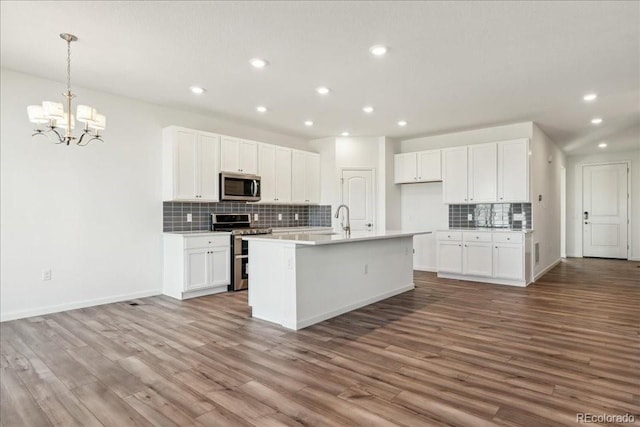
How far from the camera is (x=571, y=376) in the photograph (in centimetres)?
257

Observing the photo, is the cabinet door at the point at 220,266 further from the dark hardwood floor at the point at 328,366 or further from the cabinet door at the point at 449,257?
the cabinet door at the point at 449,257

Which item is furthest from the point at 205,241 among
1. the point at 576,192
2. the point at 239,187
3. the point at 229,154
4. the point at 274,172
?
the point at 576,192

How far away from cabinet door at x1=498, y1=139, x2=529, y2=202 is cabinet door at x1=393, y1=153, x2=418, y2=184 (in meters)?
1.60

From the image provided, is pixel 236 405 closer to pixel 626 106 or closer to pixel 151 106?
pixel 151 106

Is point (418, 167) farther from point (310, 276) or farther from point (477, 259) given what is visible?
point (310, 276)

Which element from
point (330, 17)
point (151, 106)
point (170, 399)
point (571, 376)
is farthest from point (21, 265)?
point (571, 376)

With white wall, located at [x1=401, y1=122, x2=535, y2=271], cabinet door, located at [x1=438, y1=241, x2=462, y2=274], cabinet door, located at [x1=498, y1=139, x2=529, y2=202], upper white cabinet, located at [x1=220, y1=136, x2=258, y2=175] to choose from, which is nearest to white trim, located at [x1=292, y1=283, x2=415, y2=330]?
cabinet door, located at [x1=438, y1=241, x2=462, y2=274]

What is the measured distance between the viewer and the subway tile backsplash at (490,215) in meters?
6.21

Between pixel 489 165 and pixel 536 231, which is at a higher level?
pixel 489 165

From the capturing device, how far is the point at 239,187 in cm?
591

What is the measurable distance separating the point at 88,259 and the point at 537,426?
16.0 feet

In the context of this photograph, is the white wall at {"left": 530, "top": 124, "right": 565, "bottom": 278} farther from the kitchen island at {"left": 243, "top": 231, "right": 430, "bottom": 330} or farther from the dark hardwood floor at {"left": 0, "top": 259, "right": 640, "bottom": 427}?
the kitchen island at {"left": 243, "top": 231, "right": 430, "bottom": 330}

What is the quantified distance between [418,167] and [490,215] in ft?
5.20

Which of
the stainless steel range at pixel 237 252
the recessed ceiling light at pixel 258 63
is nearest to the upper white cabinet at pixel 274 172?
the stainless steel range at pixel 237 252
